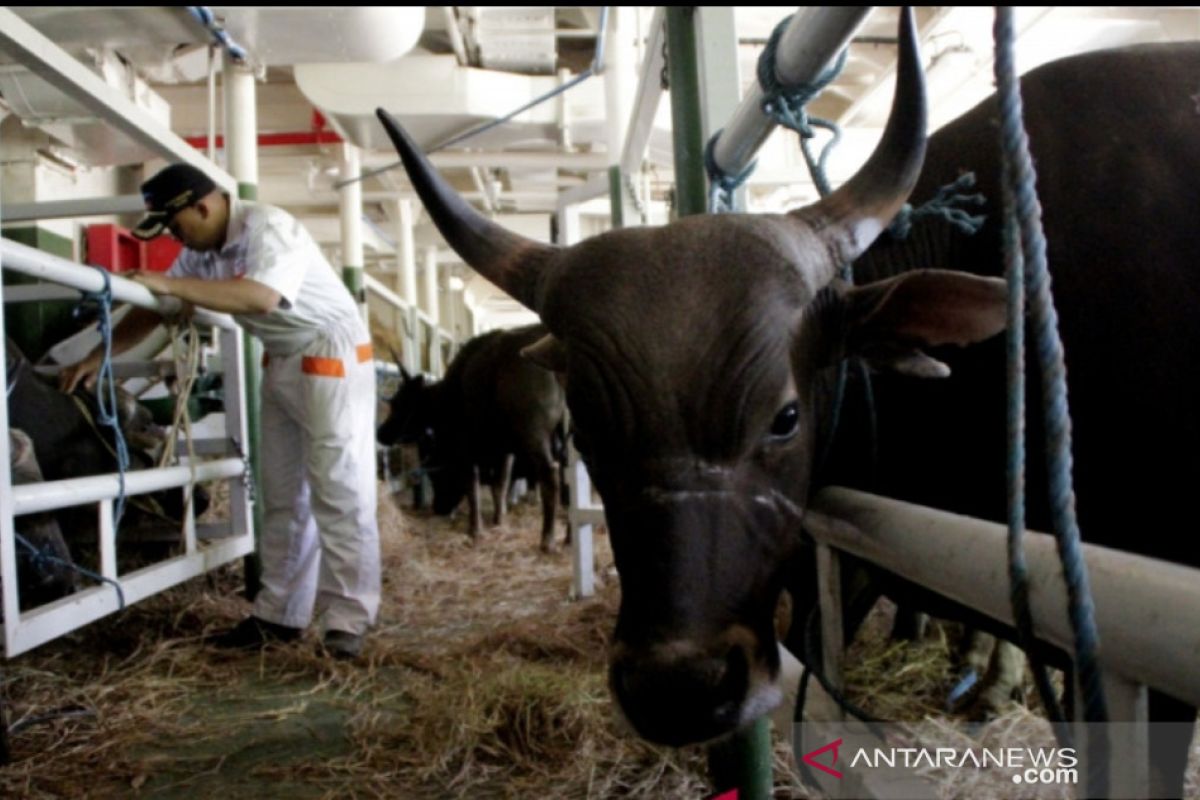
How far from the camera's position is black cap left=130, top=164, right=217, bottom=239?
330cm

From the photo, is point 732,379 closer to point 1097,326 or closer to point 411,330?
point 1097,326

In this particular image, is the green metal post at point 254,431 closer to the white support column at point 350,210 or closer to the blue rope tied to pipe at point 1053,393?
the white support column at point 350,210

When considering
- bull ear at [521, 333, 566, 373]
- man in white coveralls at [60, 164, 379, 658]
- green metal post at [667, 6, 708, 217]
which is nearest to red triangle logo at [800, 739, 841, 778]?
bull ear at [521, 333, 566, 373]

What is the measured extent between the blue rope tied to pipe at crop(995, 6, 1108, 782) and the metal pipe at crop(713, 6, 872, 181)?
1.58ft

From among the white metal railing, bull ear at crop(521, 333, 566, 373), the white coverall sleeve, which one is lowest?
the white metal railing

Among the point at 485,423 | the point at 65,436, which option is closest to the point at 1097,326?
the point at 65,436

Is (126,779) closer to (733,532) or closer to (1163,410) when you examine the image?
(733,532)

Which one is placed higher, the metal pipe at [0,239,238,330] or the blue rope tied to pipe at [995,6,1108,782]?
the metal pipe at [0,239,238,330]

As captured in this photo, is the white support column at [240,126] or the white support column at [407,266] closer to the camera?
the white support column at [240,126]

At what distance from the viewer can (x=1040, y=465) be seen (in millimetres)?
1598

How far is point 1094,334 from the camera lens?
62.3 inches

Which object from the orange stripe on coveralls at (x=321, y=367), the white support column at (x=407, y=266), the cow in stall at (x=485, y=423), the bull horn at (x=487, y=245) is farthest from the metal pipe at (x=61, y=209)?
the white support column at (x=407, y=266)

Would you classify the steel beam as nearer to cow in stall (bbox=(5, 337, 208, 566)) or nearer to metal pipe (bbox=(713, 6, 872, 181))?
cow in stall (bbox=(5, 337, 208, 566))

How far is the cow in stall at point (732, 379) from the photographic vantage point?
121 cm
